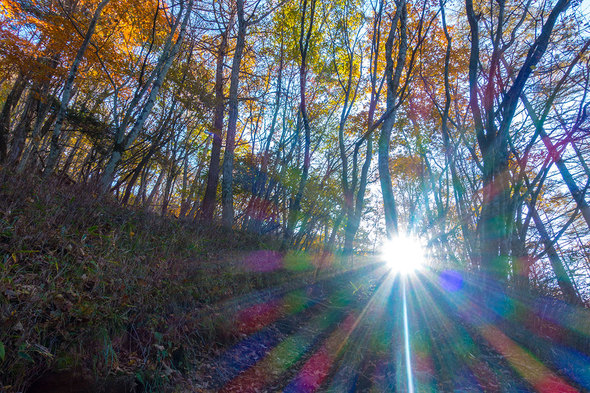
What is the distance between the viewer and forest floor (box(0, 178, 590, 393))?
2096 millimetres

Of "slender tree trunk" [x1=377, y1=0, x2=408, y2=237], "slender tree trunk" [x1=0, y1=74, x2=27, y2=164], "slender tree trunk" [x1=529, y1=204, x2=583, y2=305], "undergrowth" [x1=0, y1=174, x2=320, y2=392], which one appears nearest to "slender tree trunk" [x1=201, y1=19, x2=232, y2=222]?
"undergrowth" [x1=0, y1=174, x2=320, y2=392]

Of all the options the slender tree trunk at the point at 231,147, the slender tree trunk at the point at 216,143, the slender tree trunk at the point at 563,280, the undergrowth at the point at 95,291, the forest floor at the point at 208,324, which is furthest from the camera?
the slender tree trunk at the point at 216,143

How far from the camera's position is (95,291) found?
101 inches

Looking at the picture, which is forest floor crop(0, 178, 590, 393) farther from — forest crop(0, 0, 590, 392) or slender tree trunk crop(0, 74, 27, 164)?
slender tree trunk crop(0, 74, 27, 164)

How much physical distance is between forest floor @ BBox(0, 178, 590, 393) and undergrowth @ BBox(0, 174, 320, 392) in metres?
0.01

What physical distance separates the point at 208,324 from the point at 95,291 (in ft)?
4.06

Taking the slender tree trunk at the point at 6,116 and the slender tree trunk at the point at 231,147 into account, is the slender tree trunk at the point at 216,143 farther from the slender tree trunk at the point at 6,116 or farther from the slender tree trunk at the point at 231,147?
the slender tree trunk at the point at 6,116

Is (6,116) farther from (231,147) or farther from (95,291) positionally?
(95,291)

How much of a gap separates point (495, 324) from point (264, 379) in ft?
12.6

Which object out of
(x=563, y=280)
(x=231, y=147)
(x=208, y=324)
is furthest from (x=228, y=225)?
(x=563, y=280)

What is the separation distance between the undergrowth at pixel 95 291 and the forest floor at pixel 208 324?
14 mm

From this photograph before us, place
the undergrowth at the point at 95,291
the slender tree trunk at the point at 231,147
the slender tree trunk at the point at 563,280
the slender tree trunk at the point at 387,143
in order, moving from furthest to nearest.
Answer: the slender tree trunk at the point at 231,147
the slender tree trunk at the point at 387,143
the slender tree trunk at the point at 563,280
the undergrowth at the point at 95,291

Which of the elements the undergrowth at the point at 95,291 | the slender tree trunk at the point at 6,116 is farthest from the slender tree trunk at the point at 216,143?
the slender tree trunk at the point at 6,116

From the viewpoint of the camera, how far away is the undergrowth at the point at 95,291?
6.46 feet
